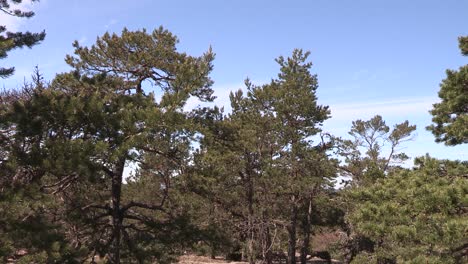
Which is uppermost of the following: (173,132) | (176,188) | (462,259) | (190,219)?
(173,132)

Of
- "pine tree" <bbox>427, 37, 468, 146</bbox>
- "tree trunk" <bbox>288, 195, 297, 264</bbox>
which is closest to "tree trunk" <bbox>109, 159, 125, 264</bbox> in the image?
"pine tree" <bbox>427, 37, 468, 146</bbox>

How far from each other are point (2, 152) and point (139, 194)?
32.5 feet

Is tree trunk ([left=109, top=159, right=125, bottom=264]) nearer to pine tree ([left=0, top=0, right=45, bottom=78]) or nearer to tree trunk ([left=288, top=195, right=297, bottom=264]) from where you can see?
pine tree ([left=0, top=0, right=45, bottom=78])

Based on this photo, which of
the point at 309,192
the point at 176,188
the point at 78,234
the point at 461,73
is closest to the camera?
the point at 461,73

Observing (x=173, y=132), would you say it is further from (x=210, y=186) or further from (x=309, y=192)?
(x=309, y=192)

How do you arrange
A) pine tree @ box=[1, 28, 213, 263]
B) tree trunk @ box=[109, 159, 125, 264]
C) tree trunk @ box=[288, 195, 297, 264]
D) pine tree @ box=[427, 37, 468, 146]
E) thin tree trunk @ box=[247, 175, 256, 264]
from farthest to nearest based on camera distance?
tree trunk @ box=[288, 195, 297, 264], thin tree trunk @ box=[247, 175, 256, 264], tree trunk @ box=[109, 159, 125, 264], pine tree @ box=[427, 37, 468, 146], pine tree @ box=[1, 28, 213, 263]

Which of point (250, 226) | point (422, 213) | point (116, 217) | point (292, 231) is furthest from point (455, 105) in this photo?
point (292, 231)

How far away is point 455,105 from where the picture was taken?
38.3 feet

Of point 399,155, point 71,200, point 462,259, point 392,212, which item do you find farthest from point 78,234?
point 399,155

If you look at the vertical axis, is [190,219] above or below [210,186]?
below

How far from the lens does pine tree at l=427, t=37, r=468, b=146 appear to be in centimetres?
1115

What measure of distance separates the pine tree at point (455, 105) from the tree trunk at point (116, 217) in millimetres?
9096

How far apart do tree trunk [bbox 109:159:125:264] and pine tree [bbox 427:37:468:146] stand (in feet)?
29.8

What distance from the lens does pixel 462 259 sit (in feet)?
30.2
